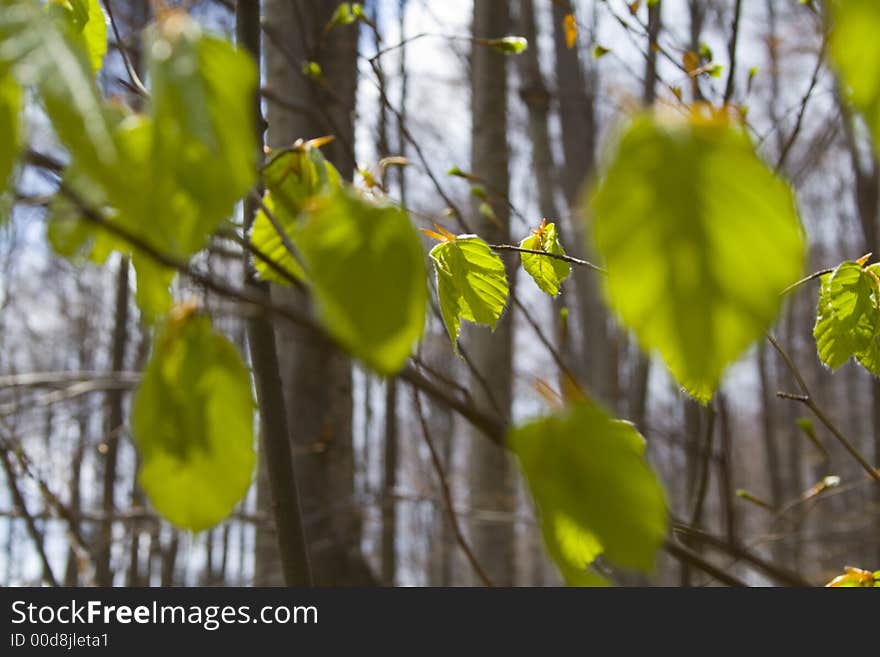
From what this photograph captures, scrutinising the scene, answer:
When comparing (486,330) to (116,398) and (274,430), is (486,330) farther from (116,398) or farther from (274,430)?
(116,398)

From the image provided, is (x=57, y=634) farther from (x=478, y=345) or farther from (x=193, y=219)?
(x=478, y=345)

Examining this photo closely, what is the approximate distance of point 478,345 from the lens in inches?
109

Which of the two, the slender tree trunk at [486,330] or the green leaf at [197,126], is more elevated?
the slender tree trunk at [486,330]

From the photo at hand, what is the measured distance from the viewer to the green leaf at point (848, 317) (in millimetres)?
799

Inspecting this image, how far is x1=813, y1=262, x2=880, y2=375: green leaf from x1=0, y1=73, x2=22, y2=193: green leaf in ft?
2.43

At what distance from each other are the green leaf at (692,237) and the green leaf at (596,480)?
0.28 feet

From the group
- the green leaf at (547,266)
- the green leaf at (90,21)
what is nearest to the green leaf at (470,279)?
the green leaf at (547,266)

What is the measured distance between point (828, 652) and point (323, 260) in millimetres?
847

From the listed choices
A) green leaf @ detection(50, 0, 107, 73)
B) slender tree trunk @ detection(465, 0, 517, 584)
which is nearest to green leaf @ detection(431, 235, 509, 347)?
green leaf @ detection(50, 0, 107, 73)

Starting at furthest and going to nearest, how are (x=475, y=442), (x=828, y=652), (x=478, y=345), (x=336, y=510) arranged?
(x=475, y=442) → (x=478, y=345) → (x=336, y=510) → (x=828, y=652)

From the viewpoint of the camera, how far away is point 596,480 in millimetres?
398

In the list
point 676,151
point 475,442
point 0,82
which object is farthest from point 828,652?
point 475,442

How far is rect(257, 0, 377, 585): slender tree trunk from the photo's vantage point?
2.01 meters

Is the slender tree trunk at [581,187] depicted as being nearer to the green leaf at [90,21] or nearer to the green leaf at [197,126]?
the green leaf at [90,21]
